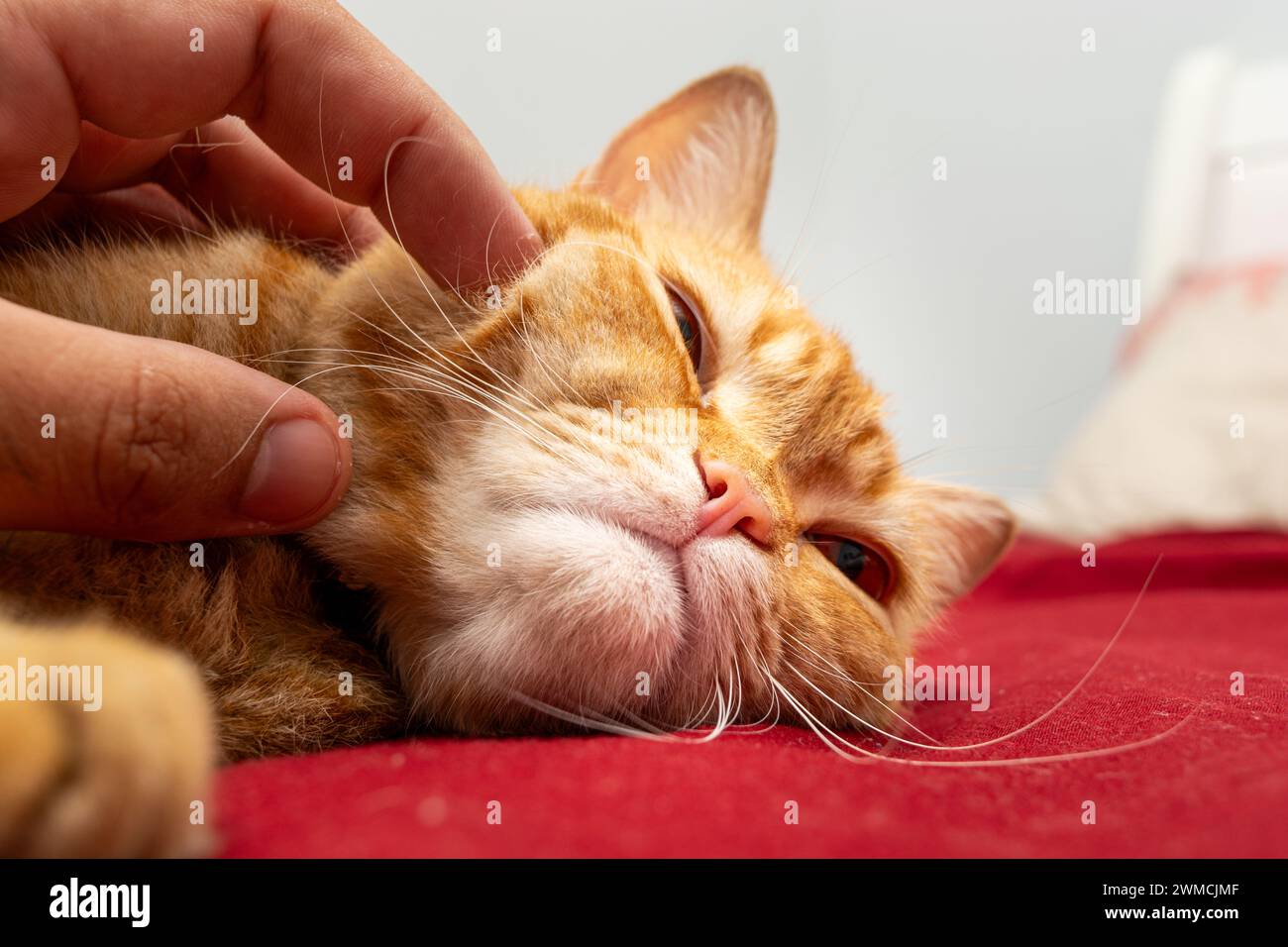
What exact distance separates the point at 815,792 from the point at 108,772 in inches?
17.9

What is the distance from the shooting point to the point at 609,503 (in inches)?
34.3

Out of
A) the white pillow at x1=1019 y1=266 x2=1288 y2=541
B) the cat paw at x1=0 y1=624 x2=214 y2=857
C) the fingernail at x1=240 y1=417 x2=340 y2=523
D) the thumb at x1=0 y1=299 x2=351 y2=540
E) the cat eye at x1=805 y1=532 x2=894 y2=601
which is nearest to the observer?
the cat paw at x1=0 y1=624 x2=214 y2=857

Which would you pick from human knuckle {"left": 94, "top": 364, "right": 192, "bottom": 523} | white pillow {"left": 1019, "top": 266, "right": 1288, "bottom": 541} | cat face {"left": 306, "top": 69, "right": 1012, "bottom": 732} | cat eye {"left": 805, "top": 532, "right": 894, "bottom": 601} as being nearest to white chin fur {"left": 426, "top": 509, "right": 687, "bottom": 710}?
cat face {"left": 306, "top": 69, "right": 1012, "bottom": 732}

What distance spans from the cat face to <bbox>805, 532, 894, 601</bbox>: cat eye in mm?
24

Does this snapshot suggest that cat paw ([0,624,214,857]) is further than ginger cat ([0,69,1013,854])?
No

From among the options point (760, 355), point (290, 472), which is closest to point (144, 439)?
point (290, 472)

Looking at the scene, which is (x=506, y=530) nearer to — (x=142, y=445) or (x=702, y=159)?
(x=142, y=445)

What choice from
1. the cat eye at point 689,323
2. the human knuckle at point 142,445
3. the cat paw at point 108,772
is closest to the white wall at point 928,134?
the cat eye at point 689,323

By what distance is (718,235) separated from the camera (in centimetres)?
152

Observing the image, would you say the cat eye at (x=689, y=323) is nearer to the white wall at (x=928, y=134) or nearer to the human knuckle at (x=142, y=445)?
the white wall at (x=928, y=134)

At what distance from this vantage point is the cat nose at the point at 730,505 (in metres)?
0.89

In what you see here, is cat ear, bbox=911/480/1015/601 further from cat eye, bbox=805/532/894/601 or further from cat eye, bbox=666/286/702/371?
cat eye, bbox=666/286/702/371

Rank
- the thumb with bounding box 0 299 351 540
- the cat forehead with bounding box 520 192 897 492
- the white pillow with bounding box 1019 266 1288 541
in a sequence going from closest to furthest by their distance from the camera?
the thumb with bounding box 0 299 351 540 < the cat forehead with bounding box 520 192 897 492 < the white pillow with bounding box 1019 266 1288 541

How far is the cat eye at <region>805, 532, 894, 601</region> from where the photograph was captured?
1.23 meters
